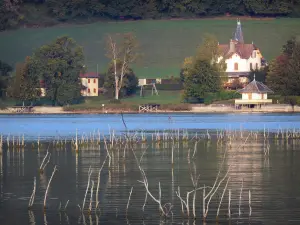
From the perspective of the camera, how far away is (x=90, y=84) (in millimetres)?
148875

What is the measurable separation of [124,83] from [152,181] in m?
99.6

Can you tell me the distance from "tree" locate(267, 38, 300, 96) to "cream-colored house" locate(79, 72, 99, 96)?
27.6 m

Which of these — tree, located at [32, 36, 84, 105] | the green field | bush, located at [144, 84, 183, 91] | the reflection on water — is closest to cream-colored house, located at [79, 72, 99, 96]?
bush, located at [144, 84, 183, 91]

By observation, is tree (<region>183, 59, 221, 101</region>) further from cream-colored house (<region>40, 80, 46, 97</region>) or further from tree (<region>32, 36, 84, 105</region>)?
cream-colored house (<region>40, 80, 46, 97</region>)

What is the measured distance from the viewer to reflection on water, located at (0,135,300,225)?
106ft

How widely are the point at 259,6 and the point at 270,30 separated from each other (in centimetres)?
867

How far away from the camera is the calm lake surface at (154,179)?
1271 inches

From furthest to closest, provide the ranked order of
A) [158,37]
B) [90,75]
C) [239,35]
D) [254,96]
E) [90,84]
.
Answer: [158,37] < [239,35] < [90,75] < [90,84] < [254,96]

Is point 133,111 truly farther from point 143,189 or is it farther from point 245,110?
point 143,189

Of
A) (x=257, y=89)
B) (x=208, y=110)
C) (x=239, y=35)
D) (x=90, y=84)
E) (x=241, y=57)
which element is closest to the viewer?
(x=208, y=110)

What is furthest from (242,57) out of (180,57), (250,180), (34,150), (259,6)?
(250,180)

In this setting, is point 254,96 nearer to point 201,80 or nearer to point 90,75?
point 201,80

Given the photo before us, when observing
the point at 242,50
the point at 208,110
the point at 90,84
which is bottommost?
the point at 208,110

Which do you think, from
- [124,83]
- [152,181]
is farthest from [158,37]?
[152,181]
